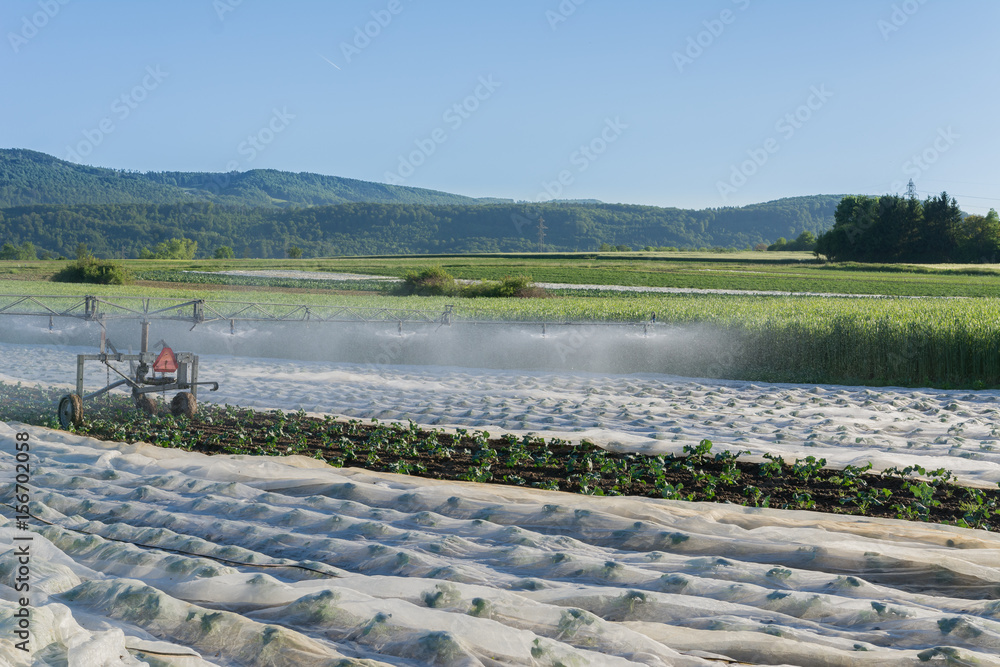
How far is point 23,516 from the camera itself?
4.42 metres

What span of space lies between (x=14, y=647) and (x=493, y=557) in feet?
6.97

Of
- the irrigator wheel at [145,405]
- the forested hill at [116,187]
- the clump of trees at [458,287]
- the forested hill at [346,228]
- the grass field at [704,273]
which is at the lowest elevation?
the irrigator wheel at [145,405]

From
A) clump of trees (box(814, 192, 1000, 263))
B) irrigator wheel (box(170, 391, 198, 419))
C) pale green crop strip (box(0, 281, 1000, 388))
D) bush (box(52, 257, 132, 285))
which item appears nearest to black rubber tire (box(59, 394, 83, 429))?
irrigator wheel (box(170, 391, 198, 419))

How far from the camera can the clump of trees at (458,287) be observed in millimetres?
27672

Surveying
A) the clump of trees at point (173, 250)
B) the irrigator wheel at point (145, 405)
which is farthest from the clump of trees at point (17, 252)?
the irrigator wheel at point (145, 405)

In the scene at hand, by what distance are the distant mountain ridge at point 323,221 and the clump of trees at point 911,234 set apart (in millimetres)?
18200

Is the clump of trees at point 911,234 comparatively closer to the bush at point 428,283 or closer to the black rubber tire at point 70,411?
the bush at point 428,283

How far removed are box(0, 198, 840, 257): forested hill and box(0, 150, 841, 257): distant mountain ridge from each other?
0.11 m

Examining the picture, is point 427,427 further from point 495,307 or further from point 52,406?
point 495,307

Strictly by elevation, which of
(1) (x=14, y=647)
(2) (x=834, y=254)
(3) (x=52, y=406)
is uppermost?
(2) (x=834, y=254)

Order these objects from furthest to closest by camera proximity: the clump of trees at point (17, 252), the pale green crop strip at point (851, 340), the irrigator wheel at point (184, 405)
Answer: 1. the clump of trees at point (17, 252)
2. the pale green crop strip at point (851, 340)
3. the irrigator wheel at point (184, 405)

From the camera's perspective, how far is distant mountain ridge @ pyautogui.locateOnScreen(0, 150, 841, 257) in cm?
6200

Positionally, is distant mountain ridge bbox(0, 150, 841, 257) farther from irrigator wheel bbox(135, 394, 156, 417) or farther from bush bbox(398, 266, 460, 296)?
irrigator wheel bbox(135, 394, 156, 417)

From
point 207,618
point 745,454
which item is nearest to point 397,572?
point 207,618
